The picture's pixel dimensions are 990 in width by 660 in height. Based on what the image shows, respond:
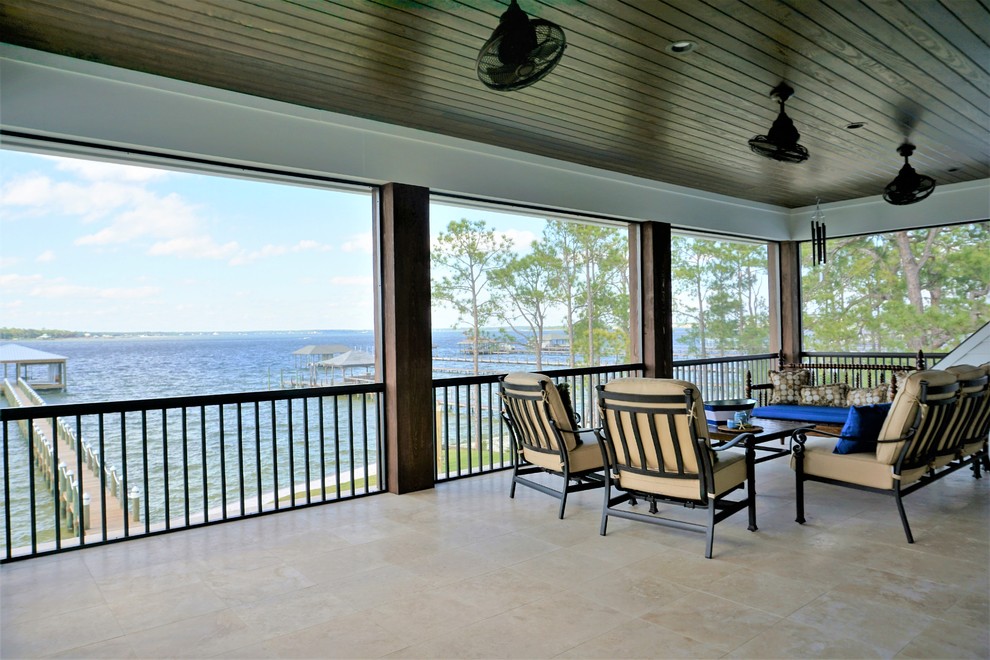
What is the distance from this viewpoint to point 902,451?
3529mm

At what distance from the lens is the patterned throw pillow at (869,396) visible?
6.24 meters

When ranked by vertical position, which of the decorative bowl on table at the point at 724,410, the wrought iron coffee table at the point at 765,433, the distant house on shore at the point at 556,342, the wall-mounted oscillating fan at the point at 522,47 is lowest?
the wrought iron coffee table at the point at 765,433

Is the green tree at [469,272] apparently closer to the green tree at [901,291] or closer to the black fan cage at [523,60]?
the green tree at [901,291]

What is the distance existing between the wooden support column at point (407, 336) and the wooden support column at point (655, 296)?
2.99 m

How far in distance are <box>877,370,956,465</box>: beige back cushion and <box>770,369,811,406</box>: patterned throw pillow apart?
10.6ft

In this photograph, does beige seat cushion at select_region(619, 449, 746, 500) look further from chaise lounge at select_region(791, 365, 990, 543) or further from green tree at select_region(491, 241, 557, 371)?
green tree at select_region(491, 241, 557, 371)

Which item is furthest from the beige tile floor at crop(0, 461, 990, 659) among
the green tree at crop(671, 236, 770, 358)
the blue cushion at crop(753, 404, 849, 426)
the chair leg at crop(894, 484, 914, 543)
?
the green tree at crop(671, 236, 770, 358)

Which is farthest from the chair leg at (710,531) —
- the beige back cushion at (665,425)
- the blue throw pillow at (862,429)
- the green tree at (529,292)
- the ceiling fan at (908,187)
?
the green tree at (529,292)

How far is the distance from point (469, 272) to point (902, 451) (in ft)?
33.1

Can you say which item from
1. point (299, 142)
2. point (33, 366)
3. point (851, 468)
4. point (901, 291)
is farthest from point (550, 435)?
point (901, 291)

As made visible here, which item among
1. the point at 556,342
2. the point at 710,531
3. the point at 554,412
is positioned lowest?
the point at 710,531

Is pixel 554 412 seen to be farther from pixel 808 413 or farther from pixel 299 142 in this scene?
pixel 808 413

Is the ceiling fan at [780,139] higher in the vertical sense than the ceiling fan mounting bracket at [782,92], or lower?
lower

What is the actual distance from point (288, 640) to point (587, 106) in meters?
3.78
